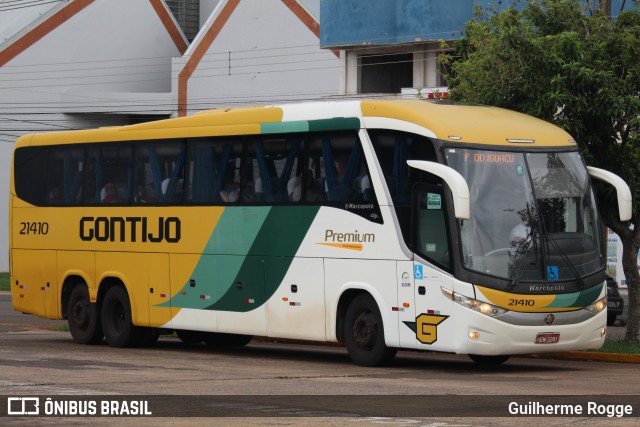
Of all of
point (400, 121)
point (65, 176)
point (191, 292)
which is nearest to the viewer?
point (400, 121)

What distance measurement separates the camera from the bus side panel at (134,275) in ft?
71.8

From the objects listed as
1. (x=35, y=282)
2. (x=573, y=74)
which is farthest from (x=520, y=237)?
(x=35, y=282)

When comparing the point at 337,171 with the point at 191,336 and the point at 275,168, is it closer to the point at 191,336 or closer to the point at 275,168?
the point at 275,168

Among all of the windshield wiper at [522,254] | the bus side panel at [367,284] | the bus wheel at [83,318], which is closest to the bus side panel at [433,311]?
the bus side panel at [367,284]

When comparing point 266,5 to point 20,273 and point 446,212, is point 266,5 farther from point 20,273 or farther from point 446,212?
point 446,212

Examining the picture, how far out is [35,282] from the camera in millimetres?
24016

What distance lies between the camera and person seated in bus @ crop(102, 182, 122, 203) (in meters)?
22.4

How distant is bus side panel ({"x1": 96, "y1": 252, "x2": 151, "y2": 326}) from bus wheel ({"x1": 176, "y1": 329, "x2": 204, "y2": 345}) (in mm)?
1053

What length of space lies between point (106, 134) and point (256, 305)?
4.77m

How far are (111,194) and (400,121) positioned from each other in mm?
6479

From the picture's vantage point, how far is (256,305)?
20.0 metres

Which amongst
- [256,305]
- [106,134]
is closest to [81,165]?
[106,134]

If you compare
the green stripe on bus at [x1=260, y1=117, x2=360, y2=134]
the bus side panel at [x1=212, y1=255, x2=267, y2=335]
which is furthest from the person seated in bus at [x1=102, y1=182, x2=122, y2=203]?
the green stripe on bus at [x1=260, y1=117, x2=360, y2=134]

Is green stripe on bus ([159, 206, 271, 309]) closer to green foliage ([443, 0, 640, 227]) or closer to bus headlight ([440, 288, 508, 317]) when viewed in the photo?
bus headlight ([440, 288, 508, 317])
